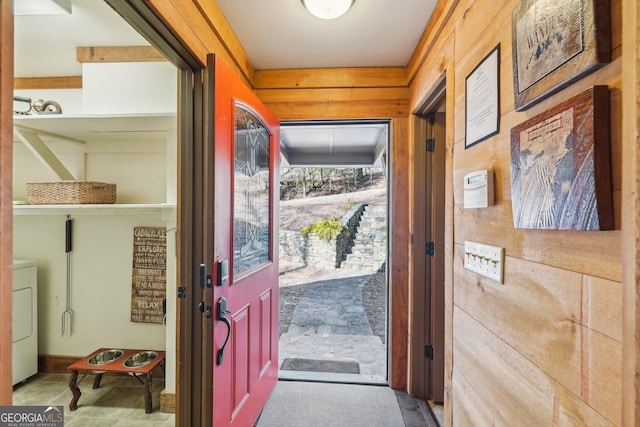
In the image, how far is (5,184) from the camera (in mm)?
638

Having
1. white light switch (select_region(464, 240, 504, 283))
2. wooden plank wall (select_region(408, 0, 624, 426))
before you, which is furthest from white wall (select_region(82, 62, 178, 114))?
white light switch (select_region(464, 240, 504, 283))

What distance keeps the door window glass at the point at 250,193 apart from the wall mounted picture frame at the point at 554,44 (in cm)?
123

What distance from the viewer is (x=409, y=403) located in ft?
6.86

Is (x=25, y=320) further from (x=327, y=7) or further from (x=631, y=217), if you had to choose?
(x=631, y=217)

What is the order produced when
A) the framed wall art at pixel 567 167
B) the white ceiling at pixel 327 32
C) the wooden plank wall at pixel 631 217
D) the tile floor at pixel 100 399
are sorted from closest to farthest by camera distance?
the wooden plank wall at pixel 631 217 → the framed wall art at pixel 567 167 → the white ceiling at pixel 327 32 → the tile floor at pixel 100 399

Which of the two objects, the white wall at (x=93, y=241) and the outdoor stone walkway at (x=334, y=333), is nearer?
the white wall at (x=93, y=241)

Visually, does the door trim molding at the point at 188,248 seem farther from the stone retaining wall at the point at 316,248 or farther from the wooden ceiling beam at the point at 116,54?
the stone retaining wall at the point at 316,248

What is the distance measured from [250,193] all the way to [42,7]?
143cm

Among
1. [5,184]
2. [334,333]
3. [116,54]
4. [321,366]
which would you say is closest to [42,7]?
[116,54]

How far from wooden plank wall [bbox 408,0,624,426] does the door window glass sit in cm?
108

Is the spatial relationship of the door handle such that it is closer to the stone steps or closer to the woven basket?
the woven basket

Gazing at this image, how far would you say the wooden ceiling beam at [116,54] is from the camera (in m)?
2.03

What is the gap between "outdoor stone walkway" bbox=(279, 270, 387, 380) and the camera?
9.51 feet

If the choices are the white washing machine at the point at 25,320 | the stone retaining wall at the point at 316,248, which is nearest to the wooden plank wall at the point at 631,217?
the white washing machine at the point at 25,320
